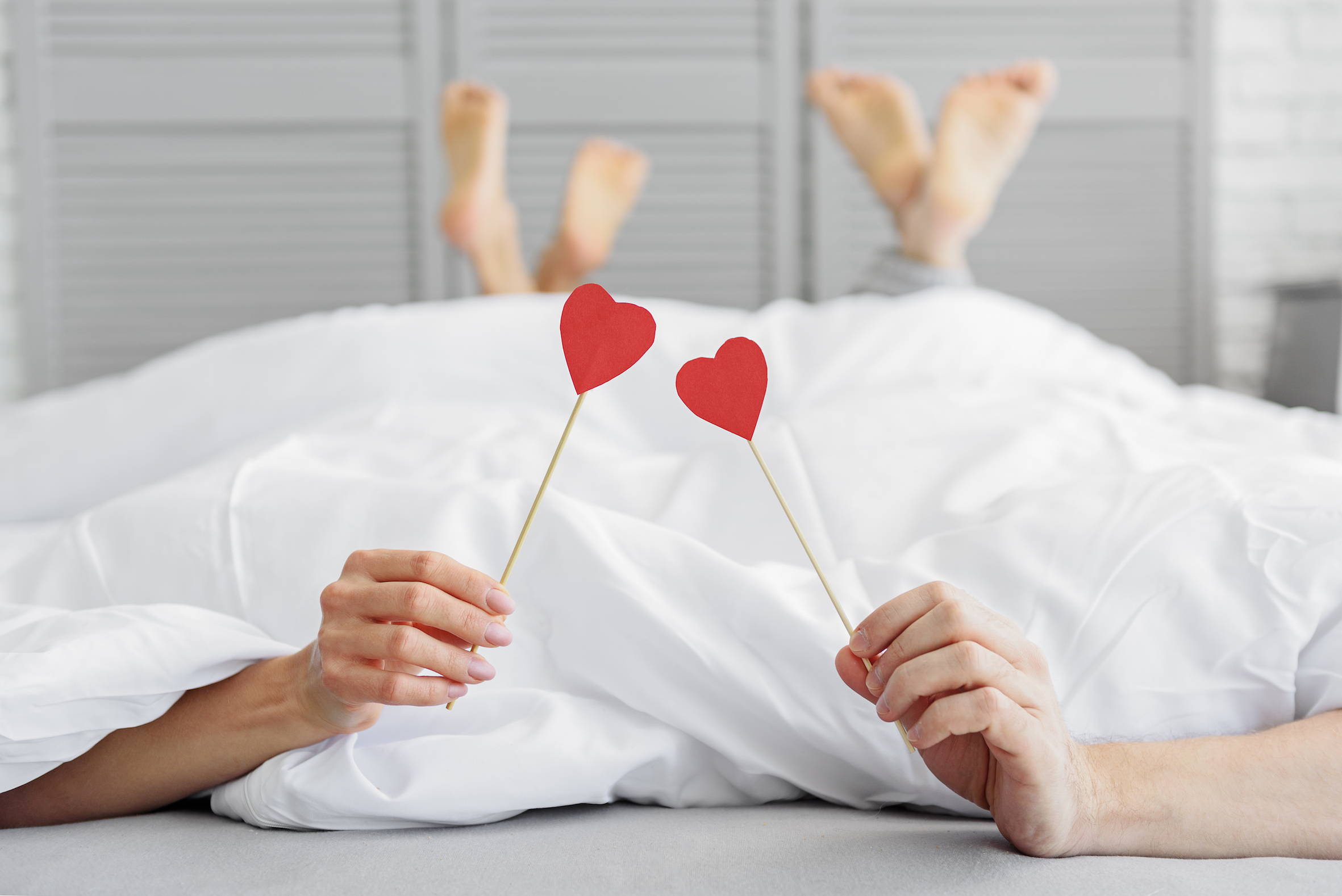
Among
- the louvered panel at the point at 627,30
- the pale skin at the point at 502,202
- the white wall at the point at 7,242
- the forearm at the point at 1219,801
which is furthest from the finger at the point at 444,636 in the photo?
the white wall at the point at 7,242

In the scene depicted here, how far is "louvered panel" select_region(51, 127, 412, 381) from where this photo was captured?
99.0 inches

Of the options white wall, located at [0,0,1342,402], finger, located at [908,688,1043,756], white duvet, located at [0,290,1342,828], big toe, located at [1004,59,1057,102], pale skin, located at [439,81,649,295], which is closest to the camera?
finger, located at [908,688,1043,756]

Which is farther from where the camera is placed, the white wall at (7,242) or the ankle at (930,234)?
the white wall at (7,242)

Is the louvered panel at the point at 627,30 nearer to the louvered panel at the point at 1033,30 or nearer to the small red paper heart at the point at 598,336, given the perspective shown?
the louvered panel at the point at 1033,30

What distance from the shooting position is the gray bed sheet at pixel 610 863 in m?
0.54

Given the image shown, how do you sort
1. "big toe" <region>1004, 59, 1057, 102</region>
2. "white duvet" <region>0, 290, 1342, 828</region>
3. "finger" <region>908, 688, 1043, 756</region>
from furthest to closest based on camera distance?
1. "big toe" <region>1004, 59, 1057, 102</region>
2. "white duvet" <region>0, 290, 1342, 828</region>
3. "finger" <region>908, 688, 1043, 756</region>

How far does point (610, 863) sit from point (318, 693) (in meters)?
0.20

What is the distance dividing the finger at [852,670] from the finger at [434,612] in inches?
7.2

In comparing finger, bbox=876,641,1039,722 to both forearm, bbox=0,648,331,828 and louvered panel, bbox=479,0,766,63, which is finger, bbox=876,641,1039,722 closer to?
forearm, bbox=0,648,331,828

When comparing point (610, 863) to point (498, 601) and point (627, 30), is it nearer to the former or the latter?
point (498, 601)

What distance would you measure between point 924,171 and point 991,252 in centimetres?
81

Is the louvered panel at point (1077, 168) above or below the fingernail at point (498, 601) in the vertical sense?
above

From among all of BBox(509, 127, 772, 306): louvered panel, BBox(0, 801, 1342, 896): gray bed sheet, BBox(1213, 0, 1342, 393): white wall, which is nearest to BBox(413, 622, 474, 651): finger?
BBox(0, 801, 1342, 896): gray bed sheet

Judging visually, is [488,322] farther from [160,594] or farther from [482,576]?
[482,576]
